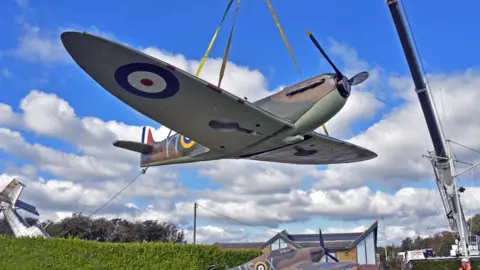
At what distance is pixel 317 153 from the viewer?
17.7m

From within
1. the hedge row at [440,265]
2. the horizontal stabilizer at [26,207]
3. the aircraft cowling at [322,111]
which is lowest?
the hedge row at [440,265]

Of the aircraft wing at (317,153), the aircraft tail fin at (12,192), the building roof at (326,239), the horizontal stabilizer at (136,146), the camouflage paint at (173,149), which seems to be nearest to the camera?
the aircraft wing at (317,153)

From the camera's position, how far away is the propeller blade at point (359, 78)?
12.8 meters

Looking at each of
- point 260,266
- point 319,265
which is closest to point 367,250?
point 319,265

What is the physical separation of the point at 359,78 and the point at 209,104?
14.9 feet

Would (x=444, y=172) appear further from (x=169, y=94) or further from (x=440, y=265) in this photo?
(x=169, y=94)

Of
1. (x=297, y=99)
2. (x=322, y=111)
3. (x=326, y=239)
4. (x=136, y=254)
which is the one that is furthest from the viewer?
(x=326, y=239)

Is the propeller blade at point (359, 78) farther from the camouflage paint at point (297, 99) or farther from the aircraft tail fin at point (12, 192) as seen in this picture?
the aircraft tail fin at point (12, 192)

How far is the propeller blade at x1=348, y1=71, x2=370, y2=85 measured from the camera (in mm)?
12820

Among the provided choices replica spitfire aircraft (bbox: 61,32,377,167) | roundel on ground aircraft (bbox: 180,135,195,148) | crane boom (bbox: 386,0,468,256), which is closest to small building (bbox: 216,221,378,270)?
crane boom (bbox: 386,0,468,256)

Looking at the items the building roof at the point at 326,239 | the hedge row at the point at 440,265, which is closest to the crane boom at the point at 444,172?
the hedge row at the point at 440,265

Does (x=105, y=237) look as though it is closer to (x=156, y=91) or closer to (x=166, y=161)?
(x=166, y=161)

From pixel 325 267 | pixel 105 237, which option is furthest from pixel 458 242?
pixel 105 237

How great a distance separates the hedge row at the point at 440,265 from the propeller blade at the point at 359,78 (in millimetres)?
21054
